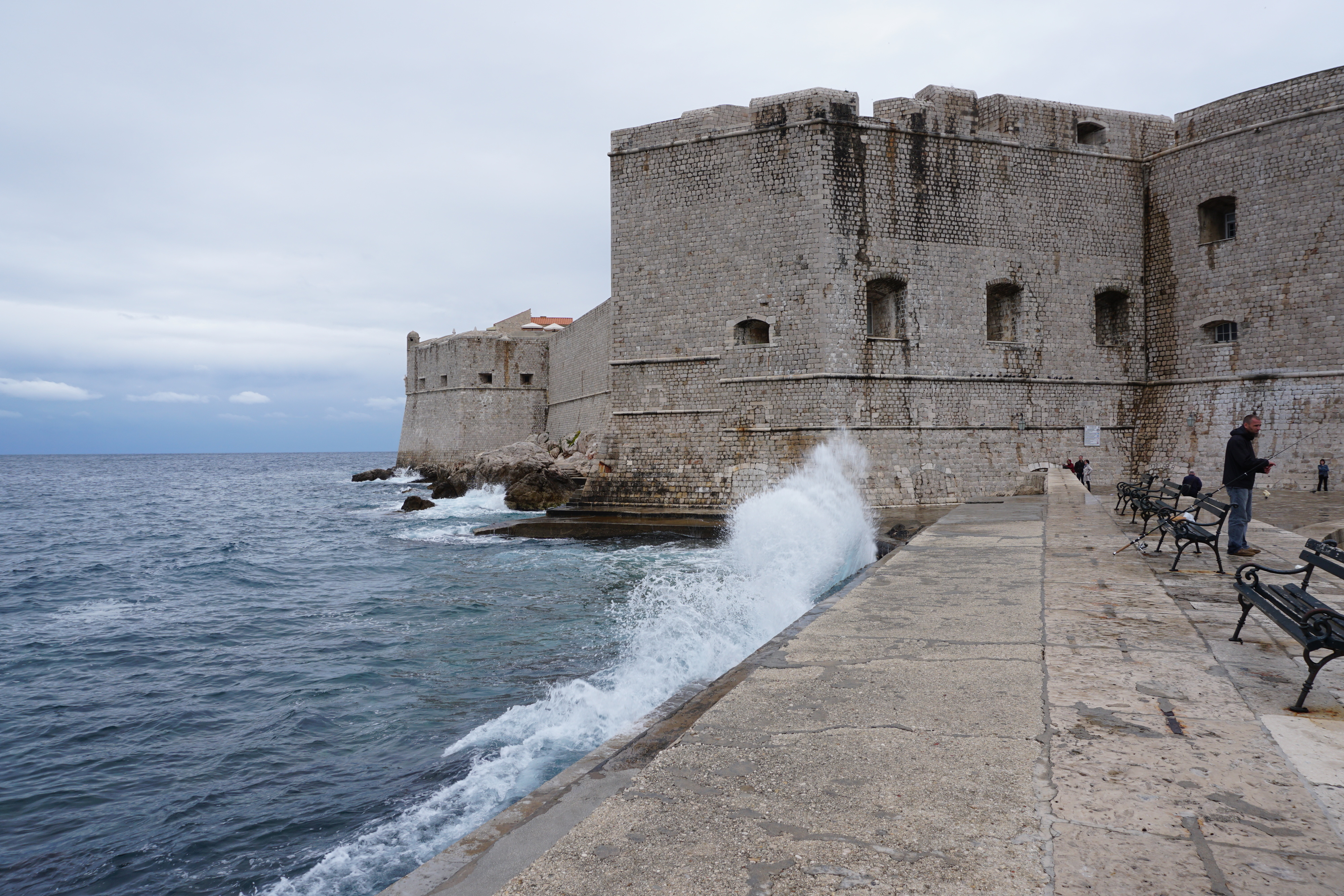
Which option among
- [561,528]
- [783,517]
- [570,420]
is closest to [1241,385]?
[783,517]

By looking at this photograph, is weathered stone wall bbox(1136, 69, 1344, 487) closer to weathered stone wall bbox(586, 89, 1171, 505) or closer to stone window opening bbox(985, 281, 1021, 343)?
weathered stone wall bbox(586, 89, 1171, 505)

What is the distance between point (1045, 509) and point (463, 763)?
7.86 metres

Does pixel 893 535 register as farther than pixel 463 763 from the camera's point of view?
Yes

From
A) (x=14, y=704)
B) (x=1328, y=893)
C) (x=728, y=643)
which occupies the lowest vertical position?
(x=14, y=704)

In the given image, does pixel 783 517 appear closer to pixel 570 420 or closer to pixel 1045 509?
pixel 1045 509

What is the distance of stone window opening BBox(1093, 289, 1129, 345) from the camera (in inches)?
656

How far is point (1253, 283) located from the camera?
48.9 ft

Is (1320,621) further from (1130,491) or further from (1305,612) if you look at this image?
(1130,491)

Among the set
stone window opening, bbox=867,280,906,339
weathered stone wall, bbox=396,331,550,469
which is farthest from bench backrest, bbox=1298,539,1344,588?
weathered stone wall, bbox=396,331,550,469

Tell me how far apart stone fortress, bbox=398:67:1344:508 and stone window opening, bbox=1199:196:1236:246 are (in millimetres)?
47

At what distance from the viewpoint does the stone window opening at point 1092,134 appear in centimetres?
1619

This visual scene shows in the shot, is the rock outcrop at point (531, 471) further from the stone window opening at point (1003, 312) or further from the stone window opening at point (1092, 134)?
the stone window opening at point (1092, 134)

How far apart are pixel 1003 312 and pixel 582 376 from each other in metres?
13.0

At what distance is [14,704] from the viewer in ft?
20.8
